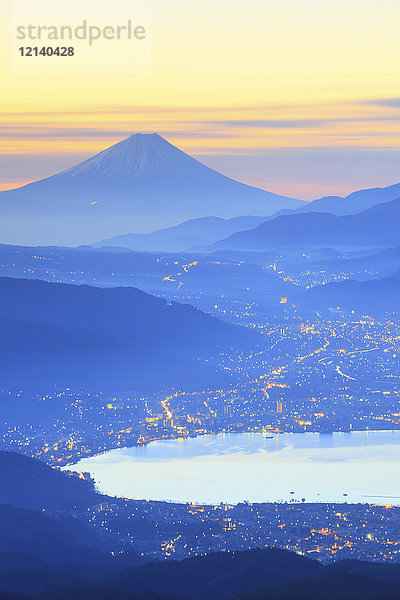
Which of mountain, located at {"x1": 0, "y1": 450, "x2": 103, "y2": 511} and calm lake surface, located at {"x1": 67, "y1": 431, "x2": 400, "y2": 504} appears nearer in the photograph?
mountain, located at {"x1": 0, "y1": 450, "x2": 103, "y2": 511}

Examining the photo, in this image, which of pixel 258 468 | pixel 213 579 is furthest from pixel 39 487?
pixel 213 579

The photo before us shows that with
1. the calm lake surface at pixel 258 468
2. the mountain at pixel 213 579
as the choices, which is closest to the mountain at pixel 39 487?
the calm lake surface at pixel 258 468

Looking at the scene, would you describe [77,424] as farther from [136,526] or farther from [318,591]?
[318,591]

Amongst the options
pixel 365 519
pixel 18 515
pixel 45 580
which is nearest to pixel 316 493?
pixel 365 519

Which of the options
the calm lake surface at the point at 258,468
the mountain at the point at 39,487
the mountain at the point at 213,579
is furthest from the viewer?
the calm lake surface at the point at 258,468

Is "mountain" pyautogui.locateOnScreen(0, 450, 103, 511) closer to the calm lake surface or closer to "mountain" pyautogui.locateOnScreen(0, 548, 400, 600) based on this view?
the calm lake surface

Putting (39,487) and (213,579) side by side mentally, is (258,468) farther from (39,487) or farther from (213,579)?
(213,579)

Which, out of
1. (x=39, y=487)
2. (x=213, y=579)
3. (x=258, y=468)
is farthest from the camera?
(x=258, y=468)

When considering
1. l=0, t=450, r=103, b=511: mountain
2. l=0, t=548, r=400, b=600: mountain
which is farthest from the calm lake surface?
l=0, t=548, r=400, b=600: mountain

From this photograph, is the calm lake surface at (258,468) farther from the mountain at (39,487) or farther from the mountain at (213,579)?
the mountain at (213,579)
